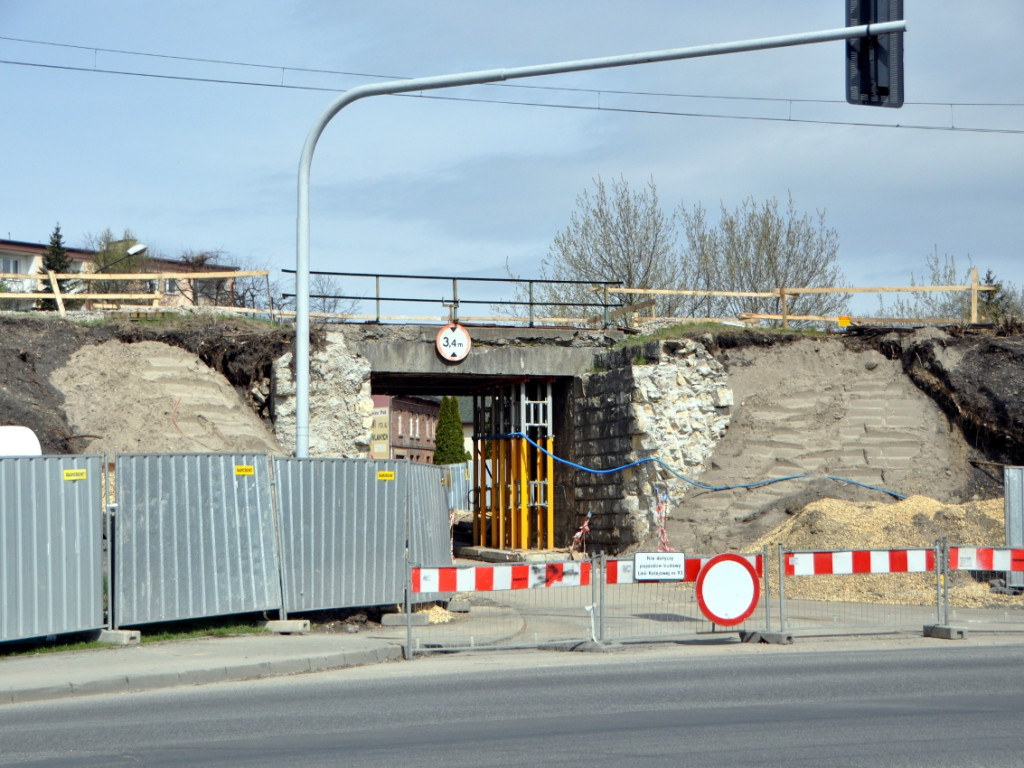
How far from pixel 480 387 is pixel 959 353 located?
12553mm

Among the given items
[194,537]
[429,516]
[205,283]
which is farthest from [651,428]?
[205,283]

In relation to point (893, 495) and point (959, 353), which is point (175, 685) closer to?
point (893, 495)

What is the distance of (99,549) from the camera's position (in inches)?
471

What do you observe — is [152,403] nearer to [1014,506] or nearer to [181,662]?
[181,662]

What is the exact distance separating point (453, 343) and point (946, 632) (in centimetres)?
1452

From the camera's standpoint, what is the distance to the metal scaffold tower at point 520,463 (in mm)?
27344

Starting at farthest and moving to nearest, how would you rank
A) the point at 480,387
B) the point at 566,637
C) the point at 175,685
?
the point at 480,387, the point at 566,637, the point at 175,685

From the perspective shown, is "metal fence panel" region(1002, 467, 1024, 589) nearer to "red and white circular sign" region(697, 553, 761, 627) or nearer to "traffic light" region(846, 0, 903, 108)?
"red and white circular sign" region(697, 553, 761, 627)

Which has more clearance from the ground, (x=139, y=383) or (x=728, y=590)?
(x=139, y=383)

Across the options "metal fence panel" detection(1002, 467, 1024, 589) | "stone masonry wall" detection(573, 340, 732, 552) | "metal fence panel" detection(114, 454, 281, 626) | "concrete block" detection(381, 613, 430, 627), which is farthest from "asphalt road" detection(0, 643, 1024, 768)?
"stone masonry wall" detection(573, 340, 732, 552)

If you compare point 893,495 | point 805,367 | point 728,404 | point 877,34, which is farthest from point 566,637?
point 805,367

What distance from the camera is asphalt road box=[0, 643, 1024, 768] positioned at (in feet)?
22.3

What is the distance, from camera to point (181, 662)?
1086 centimetres

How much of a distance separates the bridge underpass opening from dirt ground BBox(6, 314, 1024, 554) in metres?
4.52
